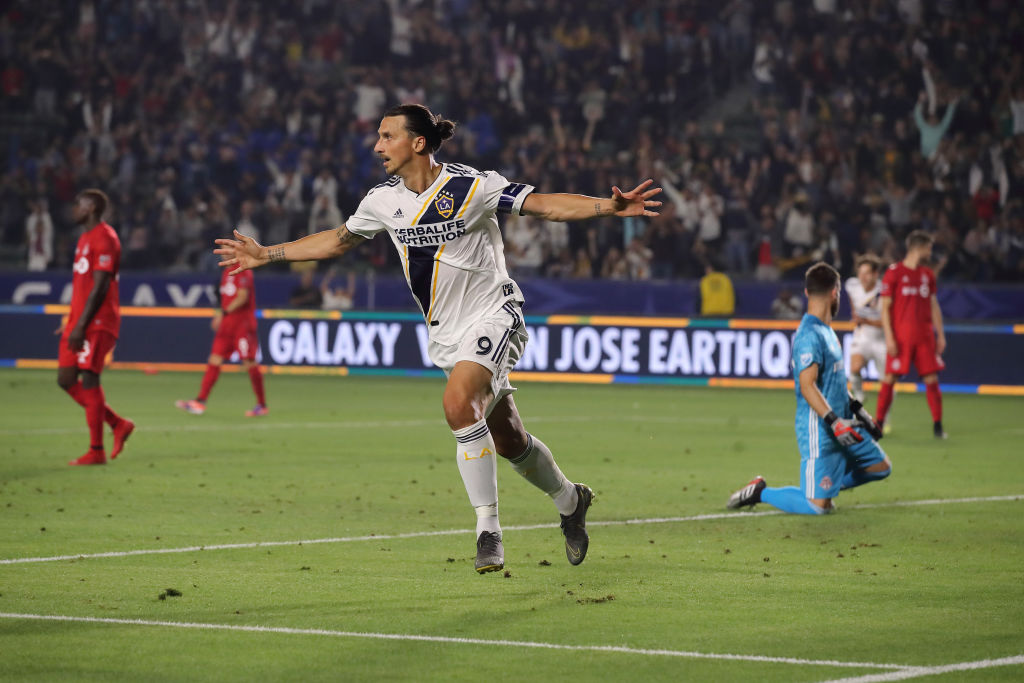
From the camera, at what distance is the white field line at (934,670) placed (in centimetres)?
548

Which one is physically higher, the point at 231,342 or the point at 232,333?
the point at 232,333

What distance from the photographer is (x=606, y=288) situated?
85.5ft

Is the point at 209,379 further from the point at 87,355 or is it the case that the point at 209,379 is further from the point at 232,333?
the point at 87,355

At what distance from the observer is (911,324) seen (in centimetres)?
1680

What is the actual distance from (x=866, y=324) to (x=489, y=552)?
1174cm

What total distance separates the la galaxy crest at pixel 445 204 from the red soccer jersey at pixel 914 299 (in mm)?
9873

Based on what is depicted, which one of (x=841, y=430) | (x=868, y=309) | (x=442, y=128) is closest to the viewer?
(x=442, y=128)

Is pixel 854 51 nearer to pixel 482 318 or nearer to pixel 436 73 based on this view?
pixel 436 73

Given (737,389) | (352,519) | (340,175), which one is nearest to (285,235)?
(340,175)

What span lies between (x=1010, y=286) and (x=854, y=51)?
706cm

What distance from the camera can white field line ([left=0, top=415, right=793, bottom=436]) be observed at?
16391 mm

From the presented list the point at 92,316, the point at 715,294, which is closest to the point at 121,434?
the point at 92,316

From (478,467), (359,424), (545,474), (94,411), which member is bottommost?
(359,424)

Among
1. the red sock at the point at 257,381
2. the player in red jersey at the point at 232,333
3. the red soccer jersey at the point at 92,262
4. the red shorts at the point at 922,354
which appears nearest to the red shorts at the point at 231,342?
the player in red jersey at the point at 232,333
